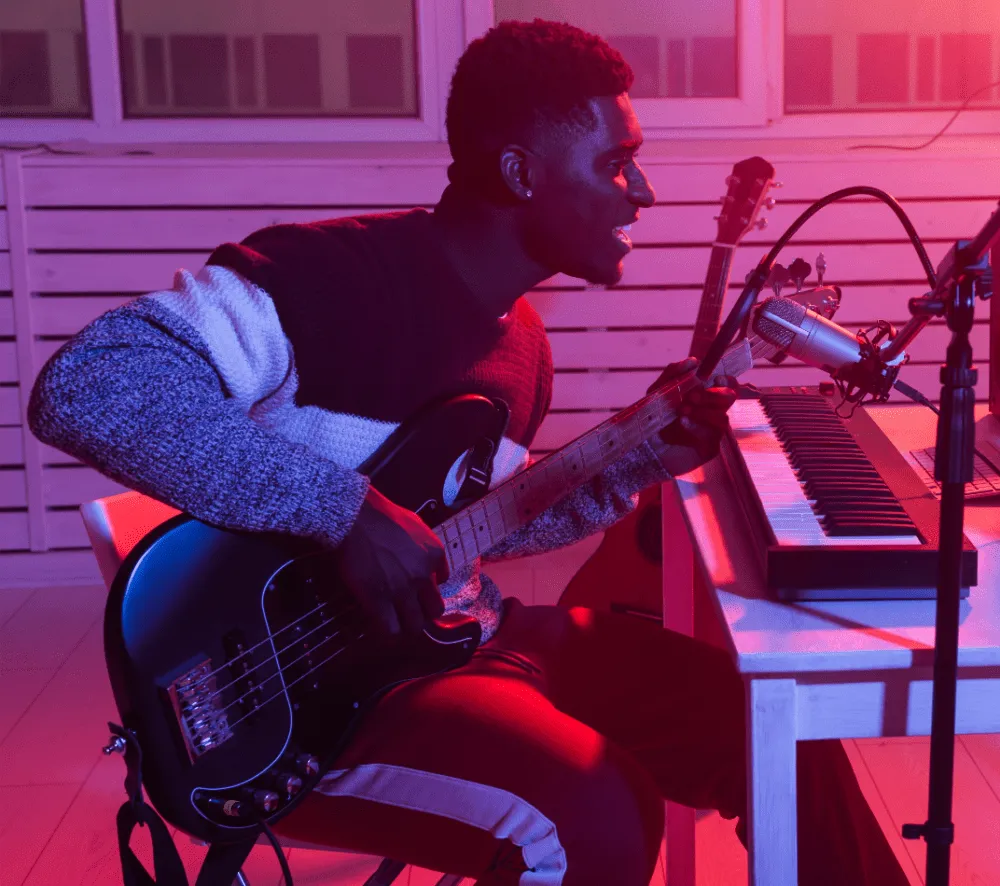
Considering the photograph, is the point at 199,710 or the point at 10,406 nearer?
the point at 199,710

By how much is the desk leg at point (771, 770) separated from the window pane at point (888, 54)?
11.1 ft

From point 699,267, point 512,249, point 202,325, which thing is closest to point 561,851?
point 202,325

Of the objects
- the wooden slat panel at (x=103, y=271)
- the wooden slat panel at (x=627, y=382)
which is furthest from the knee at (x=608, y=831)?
the wooden slat panel at (x=103, y=271)

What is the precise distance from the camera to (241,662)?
A: 1201 millimetres

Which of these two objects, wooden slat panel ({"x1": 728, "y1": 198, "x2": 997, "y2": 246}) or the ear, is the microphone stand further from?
wooden slat panel ({"x1": 728, "y1": 198, "x2": 997, "y2": 246})

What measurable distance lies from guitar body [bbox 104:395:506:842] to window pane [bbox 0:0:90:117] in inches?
124

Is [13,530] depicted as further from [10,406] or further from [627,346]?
[627,346]

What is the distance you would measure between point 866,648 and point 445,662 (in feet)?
1.71

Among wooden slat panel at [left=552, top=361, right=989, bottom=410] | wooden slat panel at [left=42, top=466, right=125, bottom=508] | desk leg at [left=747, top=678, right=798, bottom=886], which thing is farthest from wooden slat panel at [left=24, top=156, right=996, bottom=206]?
desk leg at [left=747, top=678, right=798, bottom=886]

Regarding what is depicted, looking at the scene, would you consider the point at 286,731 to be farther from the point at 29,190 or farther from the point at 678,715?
the point at 29,190

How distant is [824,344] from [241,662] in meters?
0.87

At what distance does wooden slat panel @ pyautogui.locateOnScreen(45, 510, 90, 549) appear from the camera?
387cm

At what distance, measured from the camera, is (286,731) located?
1222mm

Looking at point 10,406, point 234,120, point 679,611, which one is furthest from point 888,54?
point 10,406
